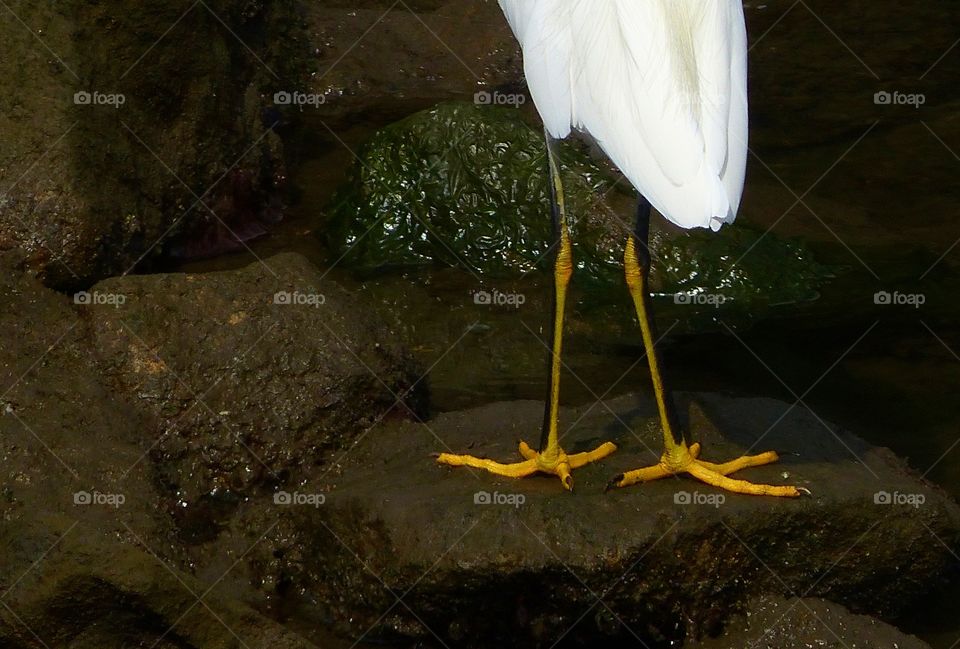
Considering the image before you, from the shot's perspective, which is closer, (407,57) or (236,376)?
(236,376)

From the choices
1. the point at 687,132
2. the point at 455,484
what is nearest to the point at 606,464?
the point at 455,484

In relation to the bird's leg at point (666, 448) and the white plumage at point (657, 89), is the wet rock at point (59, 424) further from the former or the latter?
the white plumage at point (657, 89)

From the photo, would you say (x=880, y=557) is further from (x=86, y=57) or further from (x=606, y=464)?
(x=86, y=57)

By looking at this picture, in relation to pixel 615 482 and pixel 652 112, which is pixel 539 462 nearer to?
pixel 615 482

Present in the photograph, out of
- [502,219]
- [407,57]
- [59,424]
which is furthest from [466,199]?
[59,424]

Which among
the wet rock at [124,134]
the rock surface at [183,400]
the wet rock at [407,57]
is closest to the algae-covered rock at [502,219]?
the wet rock at [124,134]

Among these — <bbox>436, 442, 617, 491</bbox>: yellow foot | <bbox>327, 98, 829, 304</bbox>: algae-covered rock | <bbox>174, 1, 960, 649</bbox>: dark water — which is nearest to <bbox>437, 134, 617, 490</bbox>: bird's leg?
<bbox>436, 442, 617, 491</bbox>: yellow foot
